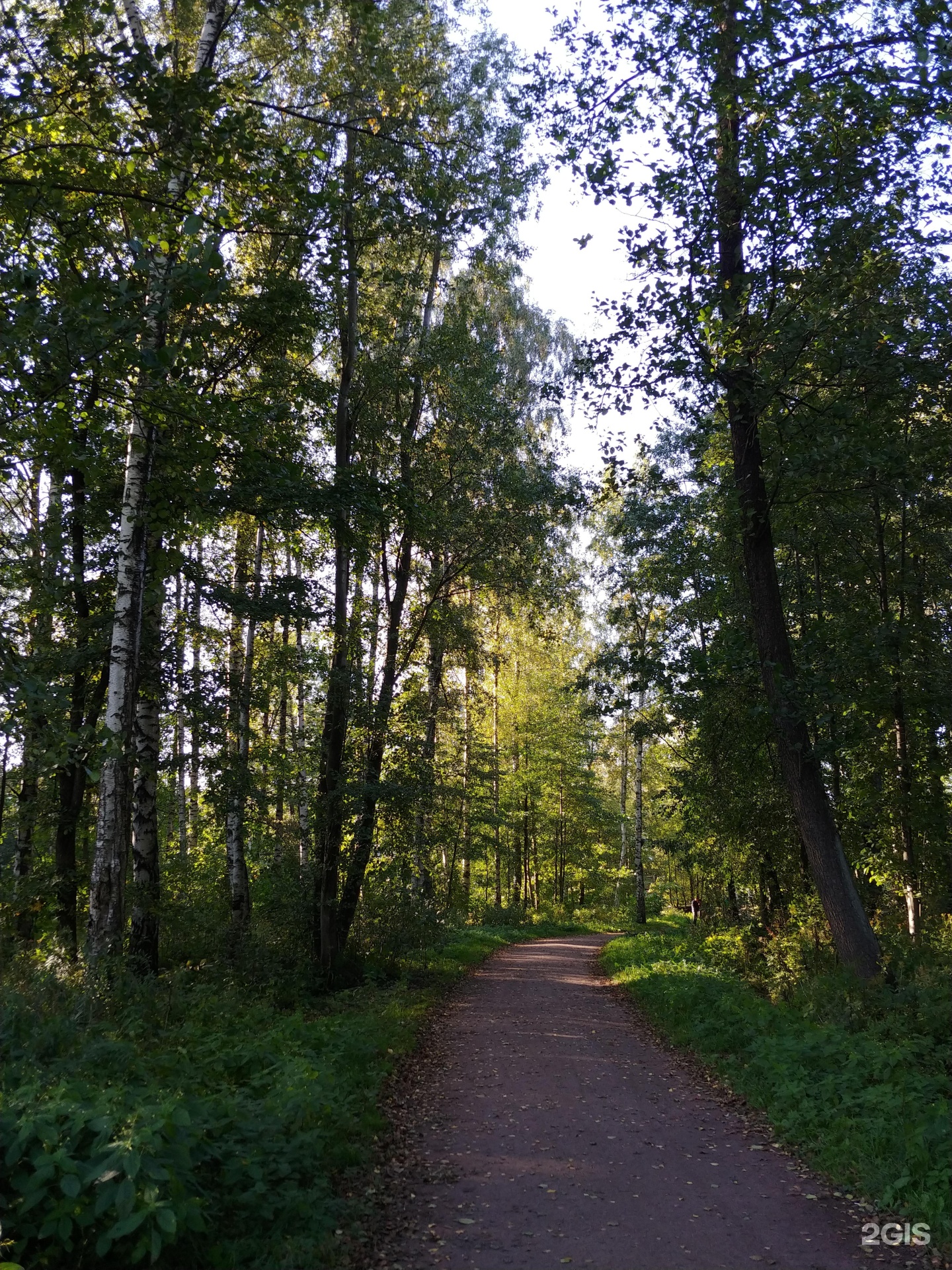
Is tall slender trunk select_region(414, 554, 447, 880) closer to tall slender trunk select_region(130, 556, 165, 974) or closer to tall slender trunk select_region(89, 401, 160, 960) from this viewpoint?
tall slender trunk select_region(130, 556, 165, 974)

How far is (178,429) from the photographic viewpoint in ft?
24.6

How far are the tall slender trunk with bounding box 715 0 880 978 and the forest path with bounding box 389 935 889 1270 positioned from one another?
268 centimetres

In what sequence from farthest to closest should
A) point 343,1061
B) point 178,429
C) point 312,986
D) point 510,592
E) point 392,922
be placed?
point 510,592 < point 392,922 < point 312,986 < point 178,429 < point 343,1061

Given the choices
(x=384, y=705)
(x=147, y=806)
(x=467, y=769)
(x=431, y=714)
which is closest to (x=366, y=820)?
(x=384, y=705)

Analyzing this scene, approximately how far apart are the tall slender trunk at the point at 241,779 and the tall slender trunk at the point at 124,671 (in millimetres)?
2367

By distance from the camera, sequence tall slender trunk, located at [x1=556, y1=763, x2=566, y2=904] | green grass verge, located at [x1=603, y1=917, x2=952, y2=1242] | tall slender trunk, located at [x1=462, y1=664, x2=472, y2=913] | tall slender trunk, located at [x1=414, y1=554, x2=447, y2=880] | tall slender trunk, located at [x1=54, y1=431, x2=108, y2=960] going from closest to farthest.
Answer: green grass verge, located at [x1=603, y1=917, x2=952, y2=1242], tall slender trunk, located at [x1=54, y1=431, x2=108, y2=960], tall slender trunk, located at [x1=414, y1=554, x2=447, y2=880], tall slender trunk, located at [x1=462, y1=664, x2=472, y2=913], tall slender trunk, located at [x1=556, y1=763, x2=566, y2=904]

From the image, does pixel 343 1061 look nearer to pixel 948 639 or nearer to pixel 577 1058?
pixel 577 1058

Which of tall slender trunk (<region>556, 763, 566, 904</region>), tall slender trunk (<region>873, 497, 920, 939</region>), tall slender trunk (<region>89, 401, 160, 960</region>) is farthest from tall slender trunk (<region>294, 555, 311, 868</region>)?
tall slender trunk (<region>556, 763, 566, 904</region>)

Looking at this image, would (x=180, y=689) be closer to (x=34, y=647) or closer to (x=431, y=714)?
(x=34, y=647)

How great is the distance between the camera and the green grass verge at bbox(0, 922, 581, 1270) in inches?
133

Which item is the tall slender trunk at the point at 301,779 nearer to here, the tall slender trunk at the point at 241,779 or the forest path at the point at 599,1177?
the tall slender trunk at the point at 241,779

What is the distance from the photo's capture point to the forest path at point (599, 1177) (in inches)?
175

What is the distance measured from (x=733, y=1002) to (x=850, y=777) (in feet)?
20.1

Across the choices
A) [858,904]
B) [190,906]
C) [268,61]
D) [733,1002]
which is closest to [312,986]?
[190,906]
